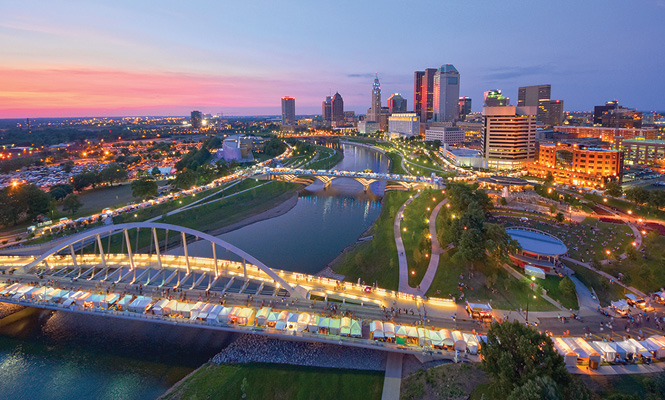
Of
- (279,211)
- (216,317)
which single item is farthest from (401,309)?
(279,211)

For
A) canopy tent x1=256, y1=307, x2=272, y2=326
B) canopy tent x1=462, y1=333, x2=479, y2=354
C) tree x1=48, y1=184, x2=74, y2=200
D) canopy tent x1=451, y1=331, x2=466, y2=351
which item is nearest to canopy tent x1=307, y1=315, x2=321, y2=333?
canopy tent x1=256, y1=307, x2=272, y2=326

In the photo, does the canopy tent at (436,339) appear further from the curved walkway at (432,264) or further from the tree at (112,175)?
the tree at (112,175)

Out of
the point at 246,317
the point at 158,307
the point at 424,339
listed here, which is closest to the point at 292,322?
the point at 246,317

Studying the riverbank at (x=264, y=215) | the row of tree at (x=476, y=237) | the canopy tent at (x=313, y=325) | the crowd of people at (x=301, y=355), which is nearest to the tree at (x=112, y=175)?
the riverbank at (x=264, y=215)

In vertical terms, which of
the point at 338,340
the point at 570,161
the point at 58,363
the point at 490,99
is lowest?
the point at 58,363

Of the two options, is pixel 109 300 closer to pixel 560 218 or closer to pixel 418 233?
pixel 418 233

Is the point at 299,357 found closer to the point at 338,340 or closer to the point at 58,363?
the point at 338,340
